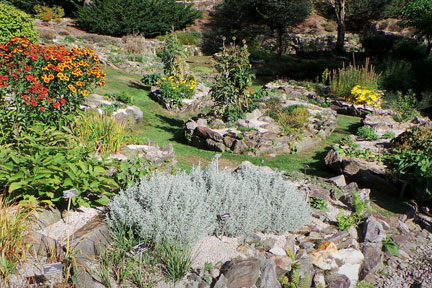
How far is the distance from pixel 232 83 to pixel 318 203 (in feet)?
14.2

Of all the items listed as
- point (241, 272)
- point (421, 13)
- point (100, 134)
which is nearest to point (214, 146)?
point (100, 134)

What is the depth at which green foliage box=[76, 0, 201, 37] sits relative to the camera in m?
22.1

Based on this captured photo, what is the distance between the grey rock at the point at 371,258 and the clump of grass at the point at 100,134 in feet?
12.6

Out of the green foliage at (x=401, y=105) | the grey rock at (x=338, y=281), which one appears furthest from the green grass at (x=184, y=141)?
the grey rock at (x=338, y=281)

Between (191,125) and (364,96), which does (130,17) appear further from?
(191,125)

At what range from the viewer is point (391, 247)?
464 cm

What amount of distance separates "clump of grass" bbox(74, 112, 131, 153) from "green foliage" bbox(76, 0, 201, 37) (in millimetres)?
16155

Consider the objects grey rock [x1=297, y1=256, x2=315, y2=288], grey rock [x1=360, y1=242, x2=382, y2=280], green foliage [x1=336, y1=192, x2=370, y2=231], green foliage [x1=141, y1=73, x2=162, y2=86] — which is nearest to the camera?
grey rock [x1=297, y1=256, x2=315, y2=288]

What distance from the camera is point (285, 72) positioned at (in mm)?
17000

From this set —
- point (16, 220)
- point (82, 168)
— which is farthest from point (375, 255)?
point (16, 220)

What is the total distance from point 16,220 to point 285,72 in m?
14.8

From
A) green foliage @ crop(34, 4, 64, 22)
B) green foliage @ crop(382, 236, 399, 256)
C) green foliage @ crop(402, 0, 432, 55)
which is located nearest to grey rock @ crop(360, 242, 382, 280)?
green foliage @ crop(382, 236, 399, 256)

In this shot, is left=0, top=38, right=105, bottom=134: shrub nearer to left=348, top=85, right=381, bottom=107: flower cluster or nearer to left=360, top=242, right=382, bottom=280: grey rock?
left=360, top=242, right=382, bottom=280: grey rock

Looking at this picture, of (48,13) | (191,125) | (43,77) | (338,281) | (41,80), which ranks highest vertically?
(48,13)
